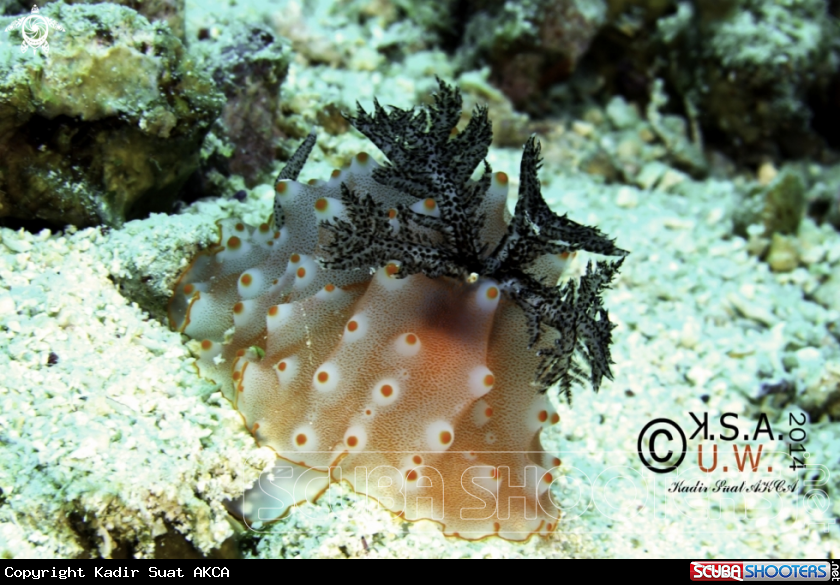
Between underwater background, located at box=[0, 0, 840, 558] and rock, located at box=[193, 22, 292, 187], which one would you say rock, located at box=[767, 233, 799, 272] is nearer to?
underwater background, located at box=[0, 0, 840, 558]

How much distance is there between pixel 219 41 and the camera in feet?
12.5

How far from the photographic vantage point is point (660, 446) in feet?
11.6

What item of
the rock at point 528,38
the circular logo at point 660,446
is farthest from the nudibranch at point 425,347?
the rock at point 528,38

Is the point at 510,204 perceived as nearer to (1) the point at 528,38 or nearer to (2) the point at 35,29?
(1) the point at 528,38

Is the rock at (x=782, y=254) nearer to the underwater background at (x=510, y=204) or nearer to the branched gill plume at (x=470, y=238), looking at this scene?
the underwater background at (x=510, y=204)

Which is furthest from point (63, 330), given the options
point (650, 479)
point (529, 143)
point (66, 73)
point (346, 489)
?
point (650, 479)

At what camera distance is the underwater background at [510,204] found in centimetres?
229

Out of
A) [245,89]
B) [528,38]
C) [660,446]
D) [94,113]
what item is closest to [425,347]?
[94,113]

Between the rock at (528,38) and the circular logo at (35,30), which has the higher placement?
the rock at (528,38)

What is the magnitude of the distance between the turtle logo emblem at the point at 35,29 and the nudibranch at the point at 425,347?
138 cm

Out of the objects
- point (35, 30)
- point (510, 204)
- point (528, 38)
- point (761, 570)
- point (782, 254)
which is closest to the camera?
point (35, 30)

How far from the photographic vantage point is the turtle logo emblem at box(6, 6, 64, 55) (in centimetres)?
251

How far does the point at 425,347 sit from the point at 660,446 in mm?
1980

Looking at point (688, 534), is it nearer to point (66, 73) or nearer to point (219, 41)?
point (66, 73)
